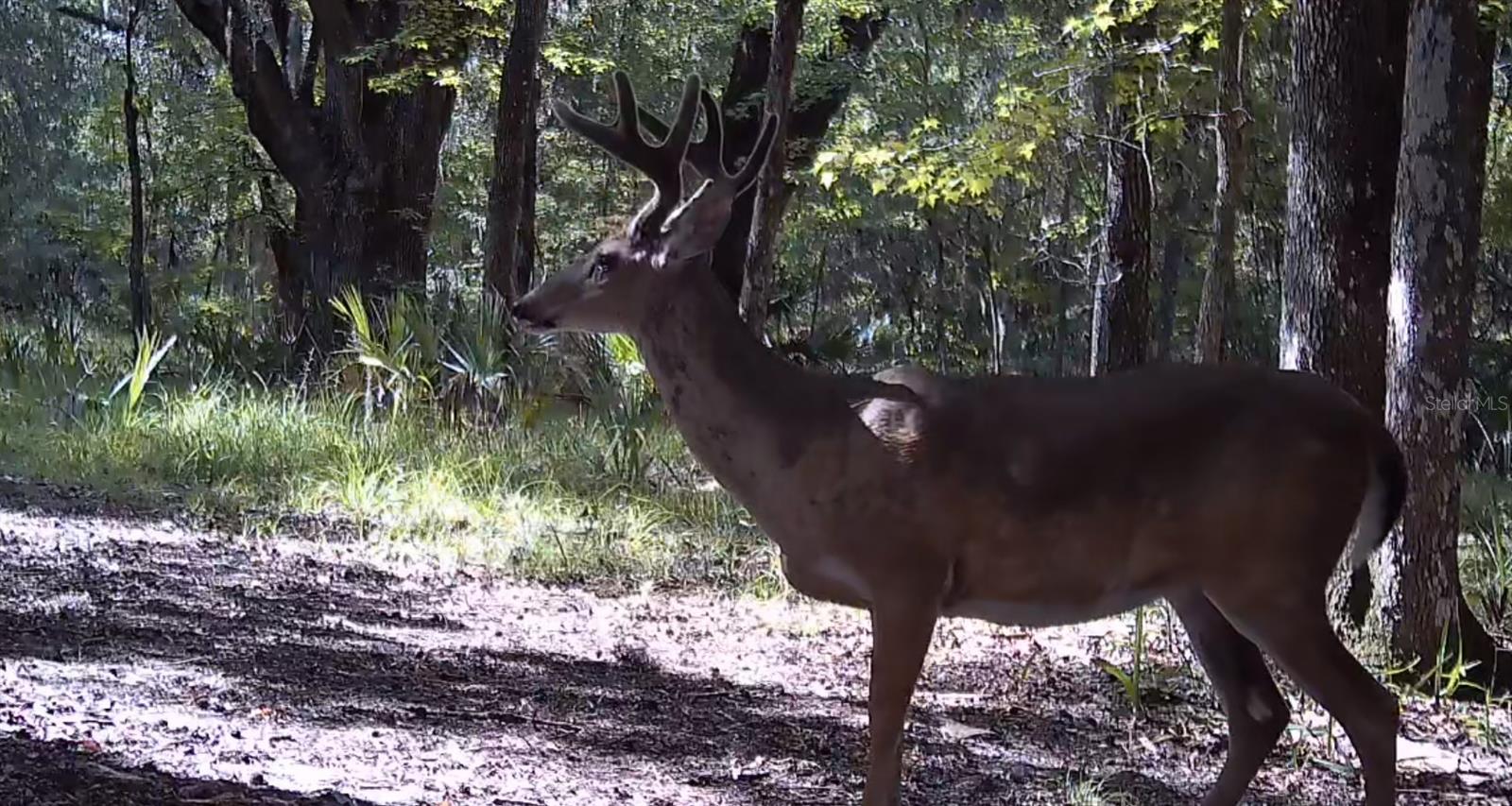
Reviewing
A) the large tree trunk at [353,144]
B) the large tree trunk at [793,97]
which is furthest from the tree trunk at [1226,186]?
the large tree trunk at [353,144]

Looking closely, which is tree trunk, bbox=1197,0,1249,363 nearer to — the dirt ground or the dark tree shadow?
the dirt ground

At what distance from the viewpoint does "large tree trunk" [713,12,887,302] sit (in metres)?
14.5

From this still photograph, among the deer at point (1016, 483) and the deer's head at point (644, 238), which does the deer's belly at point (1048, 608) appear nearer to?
the deer at point (1016, 483)

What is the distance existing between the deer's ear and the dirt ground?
5.23 ft

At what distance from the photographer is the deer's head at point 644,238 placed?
167 inches

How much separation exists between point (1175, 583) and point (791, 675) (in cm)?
261

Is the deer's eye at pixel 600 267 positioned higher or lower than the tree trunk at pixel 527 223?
lower

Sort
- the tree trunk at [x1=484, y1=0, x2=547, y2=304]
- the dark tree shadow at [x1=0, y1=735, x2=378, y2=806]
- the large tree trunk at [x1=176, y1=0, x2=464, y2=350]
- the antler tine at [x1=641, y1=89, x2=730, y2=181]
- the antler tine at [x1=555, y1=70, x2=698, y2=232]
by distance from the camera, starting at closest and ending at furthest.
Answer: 1. the dark tree shadow at [x1=0, y1=735, x2=378, y2=806]
2. the antler tine at [x1=555, y1=70, x2=698, y2=232]
3. the antler tine at [x1=641, y1=89, x2=730, y2=181]
4. the tree trunk at [x1=484, y1=0, x2=547, y2=304]
5. the large tree trunk at [x1=176, y1=0, x2=464, y2=350]

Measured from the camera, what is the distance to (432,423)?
11.7m

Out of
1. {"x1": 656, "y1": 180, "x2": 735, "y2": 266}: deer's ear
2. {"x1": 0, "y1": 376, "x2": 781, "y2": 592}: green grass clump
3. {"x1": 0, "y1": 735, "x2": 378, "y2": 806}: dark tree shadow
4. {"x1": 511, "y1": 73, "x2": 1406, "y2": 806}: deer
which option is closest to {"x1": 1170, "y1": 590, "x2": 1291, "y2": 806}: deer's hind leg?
{"x1": 511, "y1": 73, "x2": 1406, "y2": 806}: deer

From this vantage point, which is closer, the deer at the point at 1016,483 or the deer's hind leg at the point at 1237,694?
the deer at the point at 1016,483

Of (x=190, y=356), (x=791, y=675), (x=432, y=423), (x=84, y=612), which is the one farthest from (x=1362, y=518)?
(x=190, y=356)

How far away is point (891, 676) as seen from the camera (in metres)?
3.99

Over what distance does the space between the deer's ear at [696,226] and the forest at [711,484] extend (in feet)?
0.05
